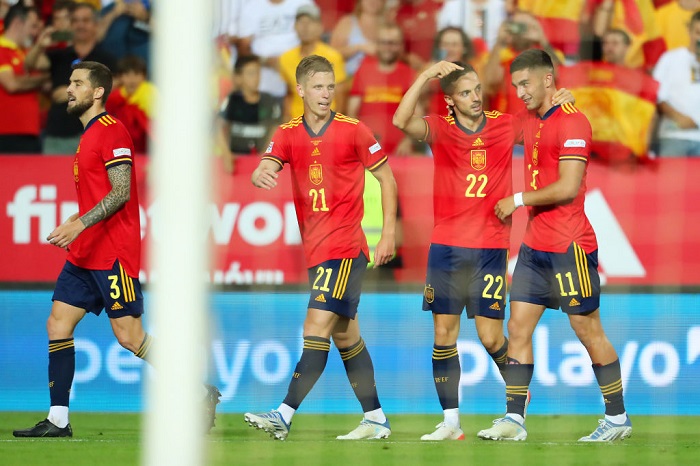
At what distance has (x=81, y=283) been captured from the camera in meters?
6.12

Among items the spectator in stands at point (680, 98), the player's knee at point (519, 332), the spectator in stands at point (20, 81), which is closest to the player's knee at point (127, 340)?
the player's knee at point (519, 332)

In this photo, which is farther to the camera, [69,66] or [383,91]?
[69,66]

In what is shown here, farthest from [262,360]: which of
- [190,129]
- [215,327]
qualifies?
[190,129]

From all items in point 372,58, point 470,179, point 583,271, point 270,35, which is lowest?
point 583,271

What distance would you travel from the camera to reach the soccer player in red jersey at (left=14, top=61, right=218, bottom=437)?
6074 millimetres

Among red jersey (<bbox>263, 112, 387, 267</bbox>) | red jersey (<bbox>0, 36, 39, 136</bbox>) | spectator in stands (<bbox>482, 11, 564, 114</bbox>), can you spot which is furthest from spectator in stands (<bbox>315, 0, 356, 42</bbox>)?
red jersey (<bbox>263, 112, 387, 267</bbox>)

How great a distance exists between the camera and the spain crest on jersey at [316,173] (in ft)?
20.1

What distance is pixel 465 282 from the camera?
20.4 ft

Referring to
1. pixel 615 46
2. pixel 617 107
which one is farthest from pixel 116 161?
pixel 615 46

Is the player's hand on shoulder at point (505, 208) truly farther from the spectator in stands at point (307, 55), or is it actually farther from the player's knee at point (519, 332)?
the spectator in stands at point (307, 55)

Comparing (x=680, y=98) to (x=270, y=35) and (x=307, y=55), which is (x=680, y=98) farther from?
(x=270, y=35)

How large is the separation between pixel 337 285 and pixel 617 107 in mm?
2473

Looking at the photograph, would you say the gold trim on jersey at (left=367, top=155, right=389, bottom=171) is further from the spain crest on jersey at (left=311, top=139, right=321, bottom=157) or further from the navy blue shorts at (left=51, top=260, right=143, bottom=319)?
the navy blue shorts at (left=51, top=260, right=143, bottom=319)

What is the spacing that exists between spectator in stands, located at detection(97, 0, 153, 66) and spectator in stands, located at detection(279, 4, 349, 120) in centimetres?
87
